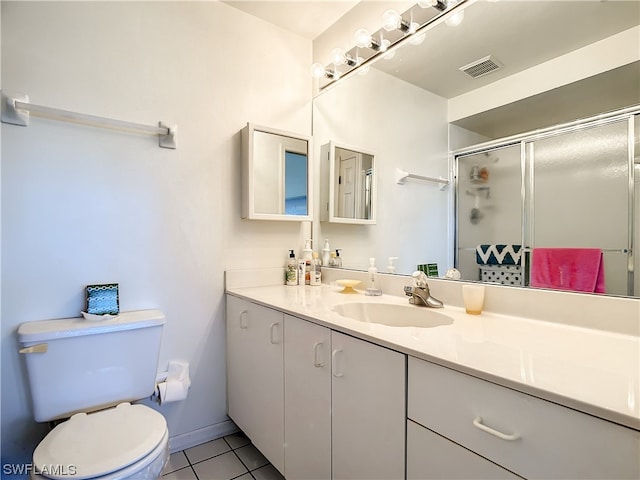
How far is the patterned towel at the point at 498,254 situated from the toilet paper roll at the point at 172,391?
1.43 meters

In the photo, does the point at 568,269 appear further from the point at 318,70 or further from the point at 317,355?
the point at 318,70

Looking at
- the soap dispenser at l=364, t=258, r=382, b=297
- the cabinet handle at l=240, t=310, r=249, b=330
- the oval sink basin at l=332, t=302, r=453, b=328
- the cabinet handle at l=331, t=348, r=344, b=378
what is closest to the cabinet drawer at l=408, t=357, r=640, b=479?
the cabinet handle at l=331, t=348, r=344, b=378

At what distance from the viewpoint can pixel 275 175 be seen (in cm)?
183

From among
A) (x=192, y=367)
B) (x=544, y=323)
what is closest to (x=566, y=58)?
(x=544, y=323)

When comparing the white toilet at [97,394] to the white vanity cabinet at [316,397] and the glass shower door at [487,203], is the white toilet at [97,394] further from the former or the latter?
the glass shower door at [487,203]

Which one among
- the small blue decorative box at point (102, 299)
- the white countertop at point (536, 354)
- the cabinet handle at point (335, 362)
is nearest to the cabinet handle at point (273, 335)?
the white countertop at point (536, 354)

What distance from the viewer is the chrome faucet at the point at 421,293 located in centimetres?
127

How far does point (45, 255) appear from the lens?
1.30 meters

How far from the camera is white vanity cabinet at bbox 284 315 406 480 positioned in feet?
2.72

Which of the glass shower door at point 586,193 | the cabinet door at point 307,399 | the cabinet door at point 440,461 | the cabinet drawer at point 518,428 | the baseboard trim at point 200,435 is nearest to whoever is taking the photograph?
the cabinet drawer at point 518,428

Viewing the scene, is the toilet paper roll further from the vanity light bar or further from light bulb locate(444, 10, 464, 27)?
light bulb locate(444, 10, 464, 27)

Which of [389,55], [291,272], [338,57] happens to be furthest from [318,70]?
[291,272]

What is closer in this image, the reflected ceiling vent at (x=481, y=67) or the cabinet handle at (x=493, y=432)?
the cabinet handle at (x=493, y=432)

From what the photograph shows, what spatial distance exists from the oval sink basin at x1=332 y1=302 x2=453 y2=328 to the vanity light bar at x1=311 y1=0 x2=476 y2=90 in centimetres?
125
